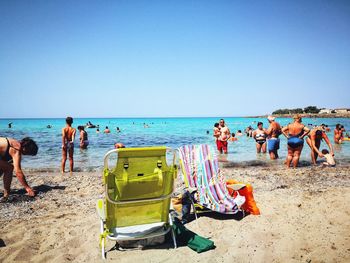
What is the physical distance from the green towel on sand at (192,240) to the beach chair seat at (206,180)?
0.69m

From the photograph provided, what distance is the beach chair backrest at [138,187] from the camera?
10.1ft

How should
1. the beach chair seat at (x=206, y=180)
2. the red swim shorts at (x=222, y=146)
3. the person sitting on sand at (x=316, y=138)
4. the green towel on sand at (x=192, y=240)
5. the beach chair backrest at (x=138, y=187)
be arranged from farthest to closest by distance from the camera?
the red swim shorts at (x=222, y=146), the person sitting on sand at (x=316, y=138), the beach chair seat at (x=206, y=180), the green towel on sand at (x=192, y=240), the beach chair backrest at (x=138, y=187)

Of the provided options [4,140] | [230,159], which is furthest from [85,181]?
[230,159]

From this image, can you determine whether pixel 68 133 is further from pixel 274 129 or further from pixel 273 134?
pixel 273 134

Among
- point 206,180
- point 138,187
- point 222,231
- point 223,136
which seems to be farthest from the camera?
point 223,136

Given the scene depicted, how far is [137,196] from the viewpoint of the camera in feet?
10.7

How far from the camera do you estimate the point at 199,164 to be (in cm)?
492

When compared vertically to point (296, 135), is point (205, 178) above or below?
below

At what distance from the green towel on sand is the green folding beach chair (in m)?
0.17

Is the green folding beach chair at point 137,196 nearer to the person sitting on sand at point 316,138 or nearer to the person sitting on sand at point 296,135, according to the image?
the person sitting on sand at point 296,135

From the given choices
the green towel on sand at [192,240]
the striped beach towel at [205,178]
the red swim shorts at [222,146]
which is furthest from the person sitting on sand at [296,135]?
the green towel on sand at [192,240]

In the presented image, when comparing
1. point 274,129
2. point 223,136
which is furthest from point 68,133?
point 274,129

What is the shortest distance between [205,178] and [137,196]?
182cm

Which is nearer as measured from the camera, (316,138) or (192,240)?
(192,240)
